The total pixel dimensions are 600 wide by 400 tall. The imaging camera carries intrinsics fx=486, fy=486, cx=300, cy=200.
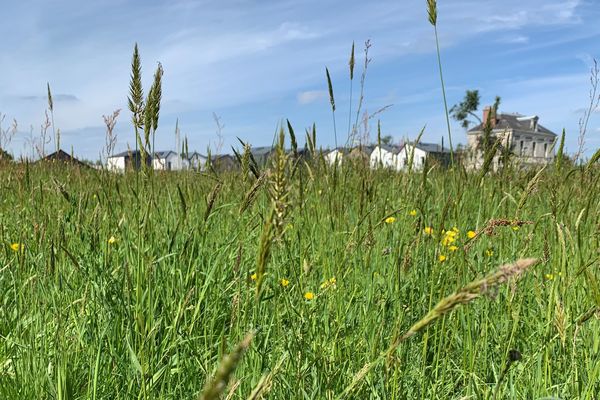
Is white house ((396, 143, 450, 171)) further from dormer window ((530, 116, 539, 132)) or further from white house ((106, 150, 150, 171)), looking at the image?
dormer window ((530, 116, 539, 132))

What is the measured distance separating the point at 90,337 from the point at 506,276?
1479 millimetres

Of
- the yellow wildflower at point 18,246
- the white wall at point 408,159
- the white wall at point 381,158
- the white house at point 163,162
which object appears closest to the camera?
the yellow wildflower at point 18,246

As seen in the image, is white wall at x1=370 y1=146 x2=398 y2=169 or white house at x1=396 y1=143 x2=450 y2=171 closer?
white house at x1=396 y1=143 x2=450 y2=171

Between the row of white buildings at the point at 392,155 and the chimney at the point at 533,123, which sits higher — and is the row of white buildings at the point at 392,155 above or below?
below

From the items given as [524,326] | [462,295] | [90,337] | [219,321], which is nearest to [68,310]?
[90,337]

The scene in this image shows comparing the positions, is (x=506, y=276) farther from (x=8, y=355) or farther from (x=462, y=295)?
(x=8, y=355)

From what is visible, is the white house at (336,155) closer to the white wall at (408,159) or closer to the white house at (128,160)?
the white wall at (408,159)

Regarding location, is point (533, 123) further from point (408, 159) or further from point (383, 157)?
point (408, 159)

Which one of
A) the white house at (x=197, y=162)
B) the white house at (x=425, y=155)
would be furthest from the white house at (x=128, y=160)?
the white house at (x=425, y=155)

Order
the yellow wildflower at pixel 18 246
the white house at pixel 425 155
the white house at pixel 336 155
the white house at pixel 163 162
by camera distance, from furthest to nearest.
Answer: the white house at pixel 163 162 → the white house at pixel 336 155 → the white house at pixel 425 155 → the yellow wildflower at pixel 18 246

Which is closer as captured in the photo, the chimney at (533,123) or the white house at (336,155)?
the white house at (336,155)

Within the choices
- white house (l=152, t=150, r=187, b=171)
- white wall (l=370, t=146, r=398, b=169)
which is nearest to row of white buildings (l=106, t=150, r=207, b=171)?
white house (l=152, t=150, r=187, b=171)

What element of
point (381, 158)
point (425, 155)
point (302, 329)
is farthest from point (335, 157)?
point (381, 158)

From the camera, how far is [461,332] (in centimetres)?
183
